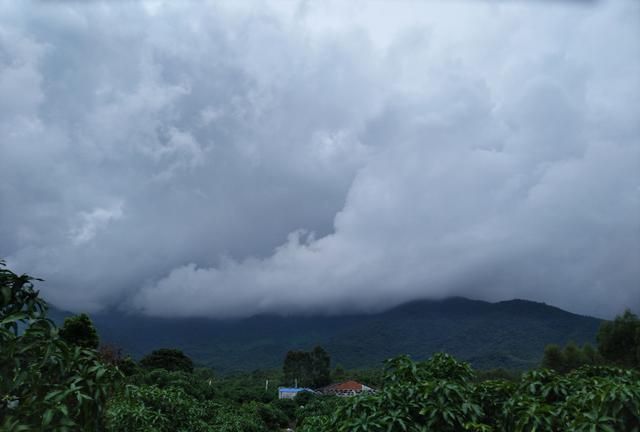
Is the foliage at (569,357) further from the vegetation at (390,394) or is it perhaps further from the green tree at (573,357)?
the vegetation at (390,394)

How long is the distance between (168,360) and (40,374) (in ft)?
166

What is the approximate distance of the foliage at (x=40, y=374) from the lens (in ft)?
13.2

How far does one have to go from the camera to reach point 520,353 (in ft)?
591

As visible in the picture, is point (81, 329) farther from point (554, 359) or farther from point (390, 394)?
point (554, 359)

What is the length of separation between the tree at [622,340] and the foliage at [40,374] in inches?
1805

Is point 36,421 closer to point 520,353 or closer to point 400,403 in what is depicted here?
point 400,403

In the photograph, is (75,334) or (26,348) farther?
(75,334)

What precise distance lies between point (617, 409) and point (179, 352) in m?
54.2

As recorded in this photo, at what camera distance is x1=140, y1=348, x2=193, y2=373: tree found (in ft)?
166

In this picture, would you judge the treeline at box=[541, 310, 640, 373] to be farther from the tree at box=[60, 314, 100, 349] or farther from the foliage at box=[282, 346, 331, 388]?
the tree at box=[60, 314, 100, 349]

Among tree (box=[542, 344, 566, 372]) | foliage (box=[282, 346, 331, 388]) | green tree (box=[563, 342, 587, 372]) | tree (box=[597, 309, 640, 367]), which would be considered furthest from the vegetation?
foliage (box=[282, 346, 331, 388])

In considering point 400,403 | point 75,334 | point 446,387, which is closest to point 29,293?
point 400,403

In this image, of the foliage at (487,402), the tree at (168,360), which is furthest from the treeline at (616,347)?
the foliage at (487,402)

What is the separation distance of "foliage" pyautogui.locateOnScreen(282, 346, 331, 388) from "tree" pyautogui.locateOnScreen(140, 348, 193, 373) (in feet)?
64.9
